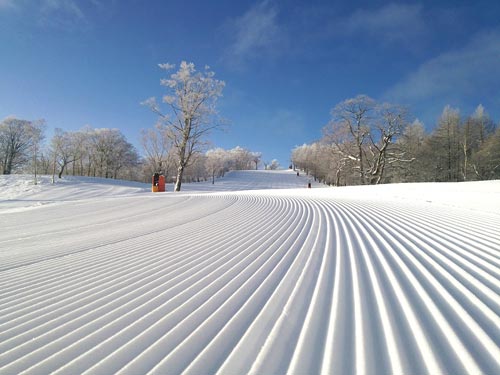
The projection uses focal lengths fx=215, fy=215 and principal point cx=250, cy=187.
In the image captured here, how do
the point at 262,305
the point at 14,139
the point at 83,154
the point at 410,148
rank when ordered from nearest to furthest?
the point at 262,305 → the point at 410,148 → the point at 14,139 → the point at 83,154

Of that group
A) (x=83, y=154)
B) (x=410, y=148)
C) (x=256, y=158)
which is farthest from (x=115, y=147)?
(x=256, y=158)

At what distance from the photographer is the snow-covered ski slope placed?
107cm

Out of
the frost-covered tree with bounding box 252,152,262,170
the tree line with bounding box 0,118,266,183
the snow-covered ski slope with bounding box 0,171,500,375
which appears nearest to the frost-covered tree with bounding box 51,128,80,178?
the tree line with bounding box 0,118,266,183

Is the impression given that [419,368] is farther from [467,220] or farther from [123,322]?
[467,220]

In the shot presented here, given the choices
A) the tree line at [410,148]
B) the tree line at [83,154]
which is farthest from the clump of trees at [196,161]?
the tree line at [410,148]

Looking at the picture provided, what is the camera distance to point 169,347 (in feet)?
3.87

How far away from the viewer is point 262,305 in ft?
5.06

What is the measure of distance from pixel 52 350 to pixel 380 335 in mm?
1836

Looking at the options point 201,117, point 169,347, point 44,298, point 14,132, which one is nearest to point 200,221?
point 44,298

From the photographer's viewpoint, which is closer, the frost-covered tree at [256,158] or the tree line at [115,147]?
the tree line at [115,147]

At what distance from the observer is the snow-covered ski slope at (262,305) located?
1071 millimetres

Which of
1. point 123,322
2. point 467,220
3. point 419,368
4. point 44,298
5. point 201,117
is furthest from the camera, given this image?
point 201,117

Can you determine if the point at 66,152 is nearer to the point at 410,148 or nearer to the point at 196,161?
the point at 196,161

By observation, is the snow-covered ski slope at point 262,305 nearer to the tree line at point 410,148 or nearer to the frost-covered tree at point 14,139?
the tree line at point 410,148
